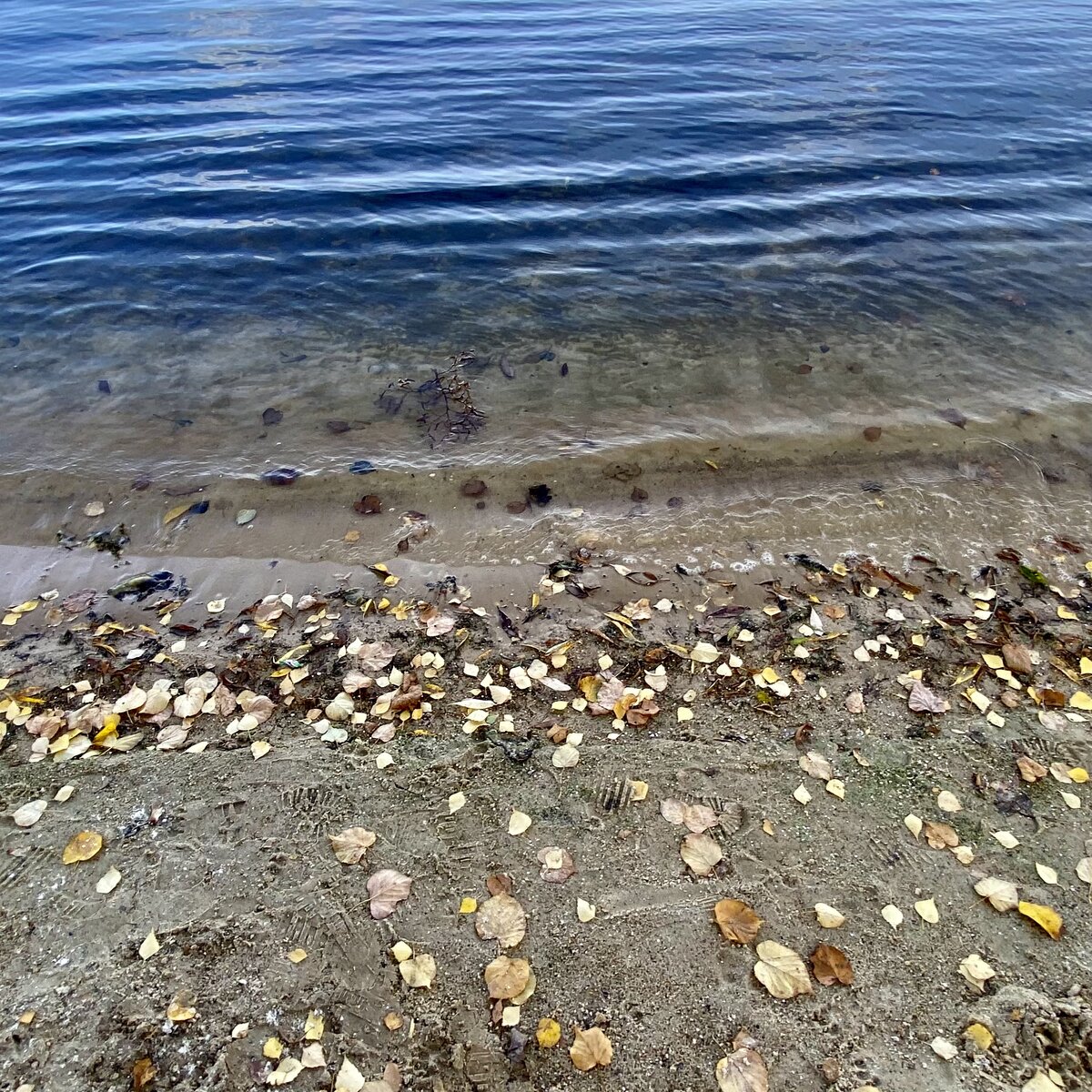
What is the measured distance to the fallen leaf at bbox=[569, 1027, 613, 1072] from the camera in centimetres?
297

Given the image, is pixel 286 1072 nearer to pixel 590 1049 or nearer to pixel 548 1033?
pixel 548 1033

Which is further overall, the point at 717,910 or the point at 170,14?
the point at 170,14

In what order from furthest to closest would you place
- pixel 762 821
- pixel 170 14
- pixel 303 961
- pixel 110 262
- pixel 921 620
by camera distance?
pixel 170 14 → pixel 110 262 → pixel 921 620 → pixel 762 821 → pixel 303 961

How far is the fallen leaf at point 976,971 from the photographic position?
3152mm

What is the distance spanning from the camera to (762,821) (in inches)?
149

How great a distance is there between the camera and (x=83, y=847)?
12.2 feet

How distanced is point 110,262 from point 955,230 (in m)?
12.9

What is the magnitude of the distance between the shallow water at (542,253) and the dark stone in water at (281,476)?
0.38 meters

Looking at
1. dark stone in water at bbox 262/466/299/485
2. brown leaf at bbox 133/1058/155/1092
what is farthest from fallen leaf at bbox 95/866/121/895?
dark stone in water at bbox 262/466/299/485

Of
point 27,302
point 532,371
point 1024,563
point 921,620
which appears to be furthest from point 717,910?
point 27,302

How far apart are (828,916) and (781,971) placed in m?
0.38

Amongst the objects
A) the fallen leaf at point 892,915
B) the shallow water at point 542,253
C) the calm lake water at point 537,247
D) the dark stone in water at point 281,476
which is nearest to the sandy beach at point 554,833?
the fallen leaf at point 892,915

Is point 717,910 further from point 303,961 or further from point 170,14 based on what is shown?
point 170,14

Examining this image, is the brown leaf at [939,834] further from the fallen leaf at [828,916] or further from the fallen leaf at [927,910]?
the fallen leaf at [828,916]
